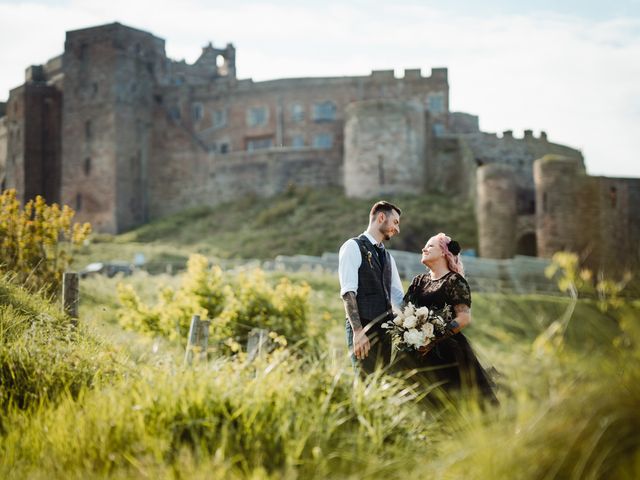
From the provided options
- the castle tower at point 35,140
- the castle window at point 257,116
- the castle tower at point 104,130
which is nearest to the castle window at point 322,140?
the castle window at point 257,116

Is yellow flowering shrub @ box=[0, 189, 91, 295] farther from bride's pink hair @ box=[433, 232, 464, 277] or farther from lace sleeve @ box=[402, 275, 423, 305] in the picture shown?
bride's pink hair @ box=[433, 232, 464, 277]

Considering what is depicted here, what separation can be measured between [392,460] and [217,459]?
34.8 inches

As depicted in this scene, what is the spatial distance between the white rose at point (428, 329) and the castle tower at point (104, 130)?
140ft

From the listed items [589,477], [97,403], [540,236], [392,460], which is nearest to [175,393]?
[97,403]

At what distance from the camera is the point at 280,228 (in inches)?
1578

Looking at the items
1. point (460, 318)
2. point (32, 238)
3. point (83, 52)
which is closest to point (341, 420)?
point (460, 318)

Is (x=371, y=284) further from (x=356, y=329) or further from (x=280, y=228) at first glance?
(x=280, y=228)

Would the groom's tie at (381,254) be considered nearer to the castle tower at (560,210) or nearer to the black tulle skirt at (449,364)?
the black tulle skirt at (449,364)

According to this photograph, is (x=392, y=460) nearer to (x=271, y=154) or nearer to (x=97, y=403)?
(x=97, y=403)

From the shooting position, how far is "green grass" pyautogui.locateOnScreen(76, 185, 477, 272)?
3638 cm

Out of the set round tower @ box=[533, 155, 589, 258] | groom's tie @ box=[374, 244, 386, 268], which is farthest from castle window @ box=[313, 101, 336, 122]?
groom's tie @ box=[374, 244, 386, 268]

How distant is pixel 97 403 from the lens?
5477 millimetres

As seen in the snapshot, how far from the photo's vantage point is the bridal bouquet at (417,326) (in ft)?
21.7

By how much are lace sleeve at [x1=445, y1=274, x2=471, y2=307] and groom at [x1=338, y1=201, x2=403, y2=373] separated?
510 millimetres
